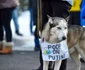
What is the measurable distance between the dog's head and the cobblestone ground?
1.50m

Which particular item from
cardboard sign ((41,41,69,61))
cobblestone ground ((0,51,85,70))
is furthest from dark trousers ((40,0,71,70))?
cobblestone ground ((0,51,85,70))

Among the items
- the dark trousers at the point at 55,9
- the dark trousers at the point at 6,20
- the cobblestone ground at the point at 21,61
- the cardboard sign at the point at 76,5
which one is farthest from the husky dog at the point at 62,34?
the dark trousers at the point at 6,20

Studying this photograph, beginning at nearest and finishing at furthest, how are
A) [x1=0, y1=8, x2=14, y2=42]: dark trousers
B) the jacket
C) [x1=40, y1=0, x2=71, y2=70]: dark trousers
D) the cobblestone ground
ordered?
[x1=40, y1=0, x2=71, y2=70]: dark trousers, the cobblestone ground, the jacket, [x1=0, y1=8, x2=14, y2=42]: dark trousers

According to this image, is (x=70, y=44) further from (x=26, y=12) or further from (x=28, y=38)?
(x=26, y=12)

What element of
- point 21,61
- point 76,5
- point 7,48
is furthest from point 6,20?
point 76,5

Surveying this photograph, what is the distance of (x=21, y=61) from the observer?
26.7 feet

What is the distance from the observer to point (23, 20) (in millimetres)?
17656

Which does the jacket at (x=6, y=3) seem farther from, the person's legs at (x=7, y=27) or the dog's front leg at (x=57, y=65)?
the dog's front leg at (x=57, y=65)

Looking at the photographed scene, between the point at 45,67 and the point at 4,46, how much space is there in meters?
3.02

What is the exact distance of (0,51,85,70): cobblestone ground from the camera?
745cm

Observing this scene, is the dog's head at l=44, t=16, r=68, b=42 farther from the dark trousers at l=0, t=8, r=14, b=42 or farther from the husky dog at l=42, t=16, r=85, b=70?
the dark trousers at l=0, t=8, r=14, b=42

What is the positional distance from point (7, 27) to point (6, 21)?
0.55 feet

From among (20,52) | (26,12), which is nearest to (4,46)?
(20,52)

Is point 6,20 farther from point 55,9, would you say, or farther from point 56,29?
point 56,29
